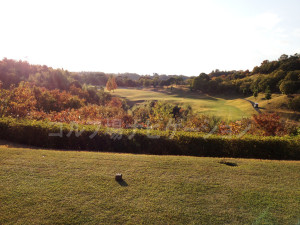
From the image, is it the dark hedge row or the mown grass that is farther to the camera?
the mown grass

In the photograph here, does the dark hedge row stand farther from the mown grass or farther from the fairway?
the mown grass

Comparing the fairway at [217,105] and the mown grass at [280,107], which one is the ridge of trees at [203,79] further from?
the fairway at [217,105]

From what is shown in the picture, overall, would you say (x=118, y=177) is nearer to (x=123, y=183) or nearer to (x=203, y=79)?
(x=123, y=183)

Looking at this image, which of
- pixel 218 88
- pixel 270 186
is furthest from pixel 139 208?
pixel 218 88

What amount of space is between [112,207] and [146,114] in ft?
54.9

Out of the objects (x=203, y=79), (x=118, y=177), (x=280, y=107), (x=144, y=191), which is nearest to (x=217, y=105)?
(x=280, y=107)

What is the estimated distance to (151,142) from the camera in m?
8.30

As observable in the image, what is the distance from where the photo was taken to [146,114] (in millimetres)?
20812

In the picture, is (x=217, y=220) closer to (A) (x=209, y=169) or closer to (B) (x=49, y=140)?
(A) (x=209, y=169)

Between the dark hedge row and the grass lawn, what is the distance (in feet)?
4.19

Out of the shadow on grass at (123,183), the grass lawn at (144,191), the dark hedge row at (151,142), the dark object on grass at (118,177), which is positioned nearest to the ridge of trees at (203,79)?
the dark hedge row at (151,142)

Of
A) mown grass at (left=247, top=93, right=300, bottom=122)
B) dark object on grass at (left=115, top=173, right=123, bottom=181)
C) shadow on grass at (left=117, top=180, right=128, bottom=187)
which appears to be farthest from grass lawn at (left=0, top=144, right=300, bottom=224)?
mown grass at (left=247, top=93, right=300, bottom=122)

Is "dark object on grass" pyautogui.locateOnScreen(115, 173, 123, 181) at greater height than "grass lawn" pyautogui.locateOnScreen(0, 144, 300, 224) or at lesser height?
greater

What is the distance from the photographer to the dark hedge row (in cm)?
788
